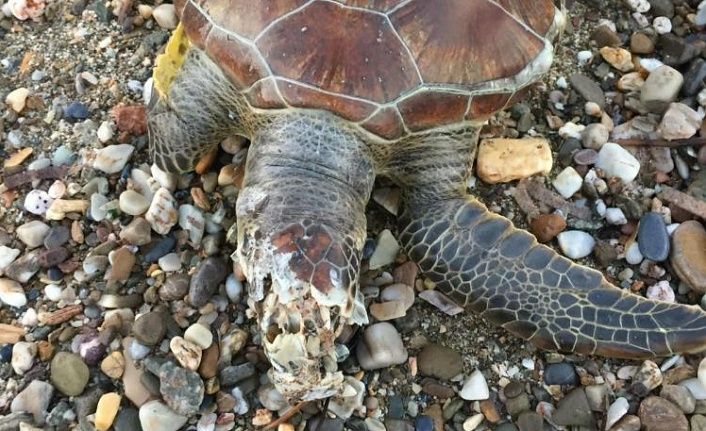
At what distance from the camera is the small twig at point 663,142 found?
125 inches

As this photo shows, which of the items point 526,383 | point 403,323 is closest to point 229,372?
point 403,323

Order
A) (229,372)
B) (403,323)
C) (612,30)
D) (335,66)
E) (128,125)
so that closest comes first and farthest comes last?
(335,66) < (229,372) < (403,323) < (128,125) < (612,30)

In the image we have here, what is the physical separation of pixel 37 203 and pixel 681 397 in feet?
9.04

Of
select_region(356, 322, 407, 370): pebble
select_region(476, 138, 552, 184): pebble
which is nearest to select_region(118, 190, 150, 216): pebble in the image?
select_region(356, 322, 407, 370): pebble

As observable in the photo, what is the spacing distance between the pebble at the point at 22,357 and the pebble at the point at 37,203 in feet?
1.98

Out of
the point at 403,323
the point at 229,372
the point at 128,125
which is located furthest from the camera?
the point at 128,125

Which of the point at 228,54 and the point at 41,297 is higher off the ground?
the point at 228,54

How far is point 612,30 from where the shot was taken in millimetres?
3508

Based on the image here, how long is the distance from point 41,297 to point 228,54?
4.15ft

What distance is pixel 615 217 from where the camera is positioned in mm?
3018

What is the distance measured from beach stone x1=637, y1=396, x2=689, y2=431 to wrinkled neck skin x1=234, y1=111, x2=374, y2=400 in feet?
3.85

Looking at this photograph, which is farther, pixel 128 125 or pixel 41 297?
pixel 128 125

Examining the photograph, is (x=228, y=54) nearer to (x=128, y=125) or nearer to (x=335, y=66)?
(x=335, y=66)

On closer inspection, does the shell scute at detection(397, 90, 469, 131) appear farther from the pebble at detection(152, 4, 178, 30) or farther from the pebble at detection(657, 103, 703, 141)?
the pebble at detection(152, 4, 178, 30)
